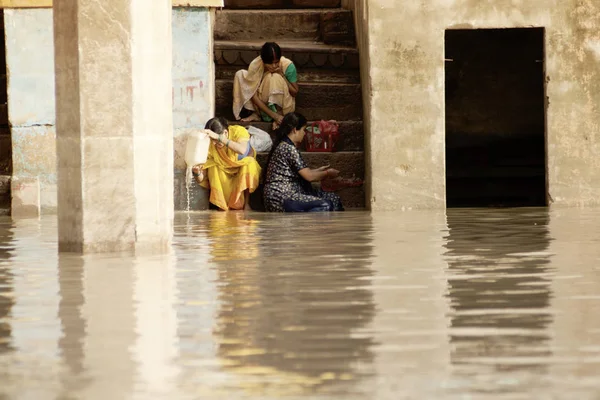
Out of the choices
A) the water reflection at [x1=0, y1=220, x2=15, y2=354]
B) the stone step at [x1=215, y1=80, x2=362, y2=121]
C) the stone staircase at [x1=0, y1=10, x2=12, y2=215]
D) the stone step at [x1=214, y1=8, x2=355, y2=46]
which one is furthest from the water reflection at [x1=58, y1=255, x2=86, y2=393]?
the stone step at [x1=214, y1=8, x2=355, y2=46]

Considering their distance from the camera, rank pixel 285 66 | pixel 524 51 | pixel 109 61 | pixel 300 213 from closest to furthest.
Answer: pixel 109 61 → pixel 300 213 → pixel 285 66 → pixel 524 51

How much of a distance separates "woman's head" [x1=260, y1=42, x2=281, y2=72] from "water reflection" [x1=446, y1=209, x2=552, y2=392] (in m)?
4.40

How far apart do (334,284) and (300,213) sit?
22.2 feet

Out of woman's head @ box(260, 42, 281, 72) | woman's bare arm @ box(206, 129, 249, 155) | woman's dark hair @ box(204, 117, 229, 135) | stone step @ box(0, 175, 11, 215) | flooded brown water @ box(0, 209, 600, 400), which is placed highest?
woman's head @ box(260, 42, 281, 72)

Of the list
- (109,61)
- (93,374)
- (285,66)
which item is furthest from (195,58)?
(93,374)

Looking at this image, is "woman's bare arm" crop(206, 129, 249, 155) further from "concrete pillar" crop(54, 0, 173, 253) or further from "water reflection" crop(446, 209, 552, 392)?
"concrete pillar" crop(54, 0, 173, 253)

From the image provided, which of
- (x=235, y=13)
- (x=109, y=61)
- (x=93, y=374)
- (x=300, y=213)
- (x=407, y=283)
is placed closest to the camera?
(x=93, y=374)

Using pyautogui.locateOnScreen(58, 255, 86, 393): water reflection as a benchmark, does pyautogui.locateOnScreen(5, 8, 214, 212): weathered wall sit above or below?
above

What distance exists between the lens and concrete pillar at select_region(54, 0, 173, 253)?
8.77 meters

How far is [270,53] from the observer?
1495 centimetres

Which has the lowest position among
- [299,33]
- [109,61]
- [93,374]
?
[93,374]

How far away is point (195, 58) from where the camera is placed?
14.4 m

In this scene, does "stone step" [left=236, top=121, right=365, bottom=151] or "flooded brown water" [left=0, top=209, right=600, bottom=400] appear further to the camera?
"stone step" [left=236, top=121, right=365, bottom=151]

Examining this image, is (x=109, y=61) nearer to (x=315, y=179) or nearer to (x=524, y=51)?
(x=315, y=179)
